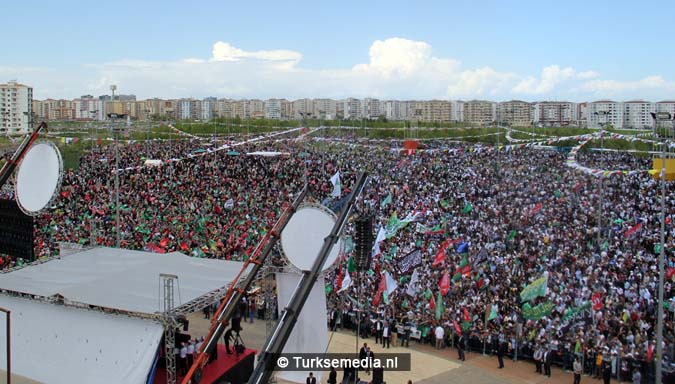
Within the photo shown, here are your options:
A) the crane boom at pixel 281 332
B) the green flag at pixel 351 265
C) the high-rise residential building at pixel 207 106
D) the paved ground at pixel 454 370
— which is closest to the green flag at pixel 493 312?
the paved ground at pixel 454 370

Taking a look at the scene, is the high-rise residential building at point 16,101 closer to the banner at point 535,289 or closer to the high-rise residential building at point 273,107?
the high-rise residential building at point 273,107

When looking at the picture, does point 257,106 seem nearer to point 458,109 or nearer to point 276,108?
point 276,108

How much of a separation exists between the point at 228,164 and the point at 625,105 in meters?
87.1

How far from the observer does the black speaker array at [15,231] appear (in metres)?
21.2

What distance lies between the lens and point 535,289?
1958 centimetres

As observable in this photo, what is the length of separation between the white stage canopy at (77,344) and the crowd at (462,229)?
6.71m

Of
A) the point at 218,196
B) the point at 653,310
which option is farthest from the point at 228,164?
the point at 653,310

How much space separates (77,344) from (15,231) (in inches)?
312

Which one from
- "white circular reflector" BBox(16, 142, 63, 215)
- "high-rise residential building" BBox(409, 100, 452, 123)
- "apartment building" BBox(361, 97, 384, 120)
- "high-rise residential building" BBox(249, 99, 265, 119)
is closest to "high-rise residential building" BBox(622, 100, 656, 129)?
"high-rise residential building" BBox(409, 100, 452, 123)

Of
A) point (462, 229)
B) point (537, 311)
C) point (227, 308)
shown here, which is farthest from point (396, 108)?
point (227, 308)

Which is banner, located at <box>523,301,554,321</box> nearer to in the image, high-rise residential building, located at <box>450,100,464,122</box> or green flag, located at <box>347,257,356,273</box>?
green flag, located at <box>347,257,356,273</box>

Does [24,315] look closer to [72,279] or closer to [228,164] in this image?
[72,279]

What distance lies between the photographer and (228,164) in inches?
1671

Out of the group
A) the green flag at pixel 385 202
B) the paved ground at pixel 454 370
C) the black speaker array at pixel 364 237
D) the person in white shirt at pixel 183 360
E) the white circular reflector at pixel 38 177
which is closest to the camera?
the black speaker array at pixel 364 237
